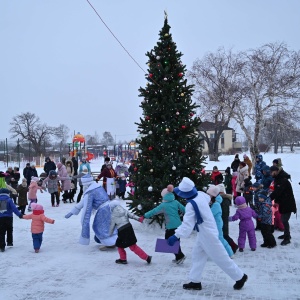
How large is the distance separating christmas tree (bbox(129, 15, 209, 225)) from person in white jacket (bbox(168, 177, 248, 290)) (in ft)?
13.5

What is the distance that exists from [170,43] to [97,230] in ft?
17.1

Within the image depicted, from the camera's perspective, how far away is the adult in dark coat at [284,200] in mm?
8734

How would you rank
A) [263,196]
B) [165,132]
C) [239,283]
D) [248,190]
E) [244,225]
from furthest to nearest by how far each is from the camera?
[248,190], [165,132], [263,196], [244,225], [239,283]

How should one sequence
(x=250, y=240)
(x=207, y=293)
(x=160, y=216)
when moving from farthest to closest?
(x=160, y=216)
(x=250, y=240)
(x=207, y=293)

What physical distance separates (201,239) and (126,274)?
5.46 ft

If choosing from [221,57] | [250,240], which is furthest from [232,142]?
[250,240]

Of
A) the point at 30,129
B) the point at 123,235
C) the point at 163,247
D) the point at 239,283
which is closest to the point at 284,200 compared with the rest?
the point at 163,247

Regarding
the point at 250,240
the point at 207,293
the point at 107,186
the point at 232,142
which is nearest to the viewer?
the point at 207,293

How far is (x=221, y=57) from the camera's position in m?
35.3

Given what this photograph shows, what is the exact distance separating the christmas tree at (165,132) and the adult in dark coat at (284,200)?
200 cm

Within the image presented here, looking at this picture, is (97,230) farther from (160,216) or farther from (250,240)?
(250,240)

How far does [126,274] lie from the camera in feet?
22.3

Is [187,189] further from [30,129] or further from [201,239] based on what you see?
A: [30,129]

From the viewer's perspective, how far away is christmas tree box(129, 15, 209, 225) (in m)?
10.2
